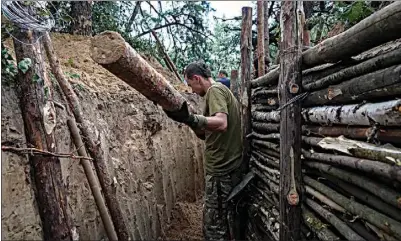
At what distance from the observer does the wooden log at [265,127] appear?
3.19m

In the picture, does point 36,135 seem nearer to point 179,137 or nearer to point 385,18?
point 385,18

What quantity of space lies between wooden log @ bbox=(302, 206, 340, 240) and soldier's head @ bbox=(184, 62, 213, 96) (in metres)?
1.64

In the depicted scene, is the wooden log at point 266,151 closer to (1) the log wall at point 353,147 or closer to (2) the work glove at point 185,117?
(1) the log wall at point 353,147

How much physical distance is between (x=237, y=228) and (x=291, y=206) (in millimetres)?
1665

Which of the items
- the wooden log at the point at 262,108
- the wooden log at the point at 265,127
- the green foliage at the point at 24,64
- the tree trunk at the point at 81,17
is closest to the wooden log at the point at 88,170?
the green foliage at the point at 24,64

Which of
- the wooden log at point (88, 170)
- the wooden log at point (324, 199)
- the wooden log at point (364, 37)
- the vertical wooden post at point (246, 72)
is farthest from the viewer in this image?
the vertical wooden post at point (246, 72)

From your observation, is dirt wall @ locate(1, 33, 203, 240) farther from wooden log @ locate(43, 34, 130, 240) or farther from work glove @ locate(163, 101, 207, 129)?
work glove @ locate(163, 101, 207, 129)

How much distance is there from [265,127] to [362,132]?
1.84 meters

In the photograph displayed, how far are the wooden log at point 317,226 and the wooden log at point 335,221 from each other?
2.0 inches

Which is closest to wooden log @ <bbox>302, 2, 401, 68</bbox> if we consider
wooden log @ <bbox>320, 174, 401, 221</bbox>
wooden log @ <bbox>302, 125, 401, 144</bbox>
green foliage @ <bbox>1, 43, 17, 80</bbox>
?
wooden log @ <bbox>302, 125, 401, 144</bbox>

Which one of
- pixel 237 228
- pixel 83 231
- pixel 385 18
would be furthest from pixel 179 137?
pixel 385 18

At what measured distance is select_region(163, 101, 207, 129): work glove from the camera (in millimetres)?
2498

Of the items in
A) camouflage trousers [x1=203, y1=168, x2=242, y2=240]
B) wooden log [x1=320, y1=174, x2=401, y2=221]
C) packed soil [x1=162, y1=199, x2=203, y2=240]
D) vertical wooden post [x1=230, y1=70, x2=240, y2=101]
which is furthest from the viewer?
vertical wooden post [x1=230, y1=70, x2=240, y2=101]

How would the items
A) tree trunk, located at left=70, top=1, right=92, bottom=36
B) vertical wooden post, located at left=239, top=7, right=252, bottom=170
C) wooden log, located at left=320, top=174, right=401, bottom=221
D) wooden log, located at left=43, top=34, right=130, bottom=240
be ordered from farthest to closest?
tree trunk, located at left=70, top=1, right=92, bottom=36, vertical wooden post, located at left=239, top=7, right=252, bottom=170, wooden log, located at left=43, top=34, right=130, bottom=240, wooden log, located at left=320, top=174, right=401, bottom=221
